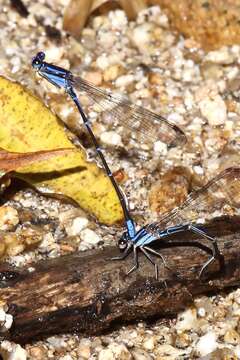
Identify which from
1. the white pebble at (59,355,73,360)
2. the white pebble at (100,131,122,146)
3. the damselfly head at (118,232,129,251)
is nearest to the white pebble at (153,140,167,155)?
the white pebble at (100,131,122,146)

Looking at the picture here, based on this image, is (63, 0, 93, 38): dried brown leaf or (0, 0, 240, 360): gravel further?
(63, 0, 93, 38): dried brown leaf

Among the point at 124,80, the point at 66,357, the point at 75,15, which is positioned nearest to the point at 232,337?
the point at 66,357

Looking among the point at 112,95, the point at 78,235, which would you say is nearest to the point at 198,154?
the point at 112,95

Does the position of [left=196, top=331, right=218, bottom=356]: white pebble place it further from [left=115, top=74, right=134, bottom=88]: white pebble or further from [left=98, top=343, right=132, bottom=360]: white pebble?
[left=115, top=74, right=134, bottom=88]: white pebble

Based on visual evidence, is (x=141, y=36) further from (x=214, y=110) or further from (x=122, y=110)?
(x=122, y=110)

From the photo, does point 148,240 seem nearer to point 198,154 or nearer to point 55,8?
point 198,154

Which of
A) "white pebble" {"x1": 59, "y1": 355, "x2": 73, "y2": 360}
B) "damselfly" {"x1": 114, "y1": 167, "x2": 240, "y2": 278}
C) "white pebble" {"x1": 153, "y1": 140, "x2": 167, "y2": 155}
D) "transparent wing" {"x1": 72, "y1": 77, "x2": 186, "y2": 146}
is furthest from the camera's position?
"white pebble" {"x1": 153, "y1": 140, "x2": 167, "y2": 155}

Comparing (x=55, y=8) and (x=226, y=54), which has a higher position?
(x=55, y=8)
